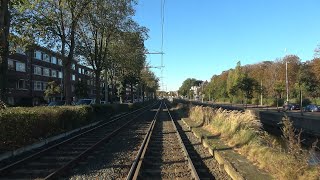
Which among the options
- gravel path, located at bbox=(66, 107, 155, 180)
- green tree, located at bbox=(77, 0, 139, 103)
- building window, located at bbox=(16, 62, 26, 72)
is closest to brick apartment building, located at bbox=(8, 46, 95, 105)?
building window, located at bbox=(16, 62, 26, 72)

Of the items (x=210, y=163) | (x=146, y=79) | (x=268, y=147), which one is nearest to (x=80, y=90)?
(x=146, y=79)

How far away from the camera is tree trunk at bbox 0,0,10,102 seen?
1930 centimetres

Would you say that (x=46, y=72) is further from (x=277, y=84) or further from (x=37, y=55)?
(x=277, y=84)

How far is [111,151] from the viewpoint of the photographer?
16203 mm

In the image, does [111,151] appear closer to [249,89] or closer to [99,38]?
[99,38]

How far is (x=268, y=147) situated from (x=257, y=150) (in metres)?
0.41

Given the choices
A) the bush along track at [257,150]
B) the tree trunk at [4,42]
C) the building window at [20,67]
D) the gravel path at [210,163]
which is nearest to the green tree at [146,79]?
the building window at [20,67]

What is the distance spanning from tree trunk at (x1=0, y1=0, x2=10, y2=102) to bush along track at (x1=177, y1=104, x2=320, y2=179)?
10436 millimetres

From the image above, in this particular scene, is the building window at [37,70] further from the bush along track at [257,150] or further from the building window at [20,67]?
the bush along track at [257,150]

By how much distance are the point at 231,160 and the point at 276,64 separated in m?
100

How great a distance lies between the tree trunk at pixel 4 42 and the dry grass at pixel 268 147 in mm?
11130

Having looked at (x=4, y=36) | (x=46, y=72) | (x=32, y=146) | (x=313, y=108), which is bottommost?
(x=32, y=146)

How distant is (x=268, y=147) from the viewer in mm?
13219

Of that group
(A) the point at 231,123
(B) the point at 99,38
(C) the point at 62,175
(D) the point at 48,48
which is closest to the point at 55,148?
(C) the point at 62,175
